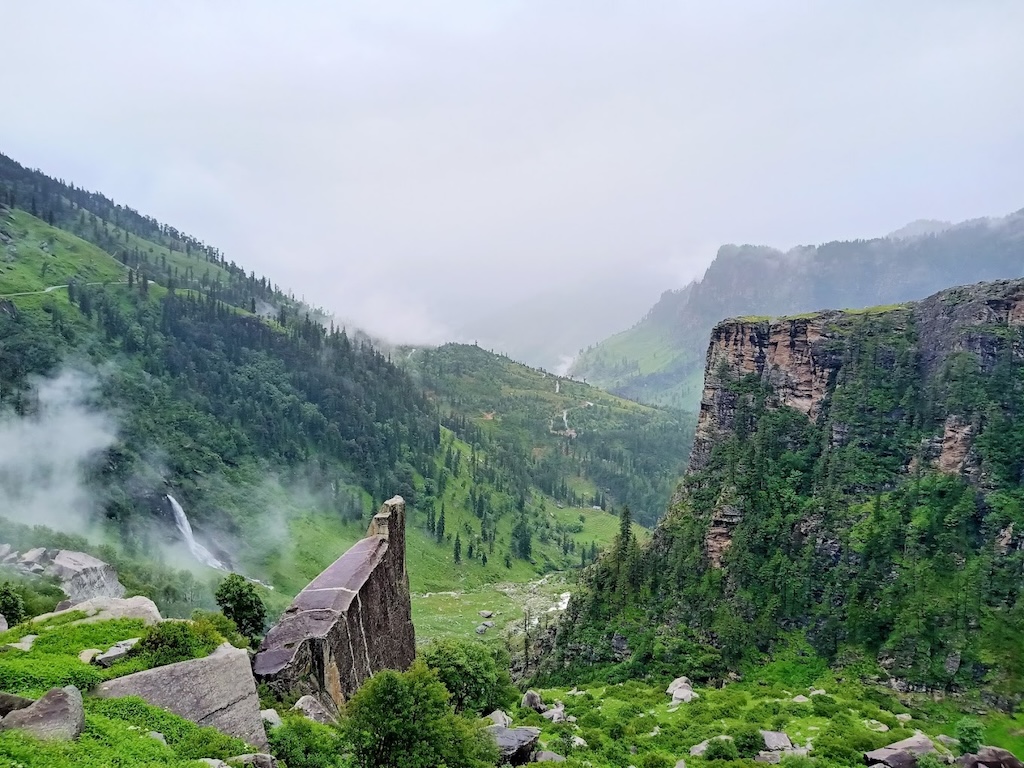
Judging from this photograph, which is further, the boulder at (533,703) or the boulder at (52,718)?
the boulder at (533,703)

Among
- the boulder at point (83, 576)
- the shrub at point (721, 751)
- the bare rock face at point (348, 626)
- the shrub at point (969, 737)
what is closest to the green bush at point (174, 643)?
the bare rock face at point (348, 626)

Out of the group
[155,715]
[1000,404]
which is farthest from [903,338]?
[155,715]

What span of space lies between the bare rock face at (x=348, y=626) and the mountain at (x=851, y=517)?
5663 centimetres

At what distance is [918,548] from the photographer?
88500 mm

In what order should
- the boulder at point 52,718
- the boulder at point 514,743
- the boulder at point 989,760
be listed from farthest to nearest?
the boulder at point 989,760 < the boulder at point 514,743 < the boulder at point 52,718

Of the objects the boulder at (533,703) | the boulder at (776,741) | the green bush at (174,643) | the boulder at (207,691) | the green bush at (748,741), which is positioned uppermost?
the green bush at (174,643)

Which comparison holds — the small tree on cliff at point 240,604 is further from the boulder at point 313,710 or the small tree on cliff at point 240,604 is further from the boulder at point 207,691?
the boulder at point 207,691

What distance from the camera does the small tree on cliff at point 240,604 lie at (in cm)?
4916

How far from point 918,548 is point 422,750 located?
85619 mm

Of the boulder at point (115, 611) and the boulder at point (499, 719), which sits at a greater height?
the boulder at point (115, 611)

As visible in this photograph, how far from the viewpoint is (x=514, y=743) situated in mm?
46469

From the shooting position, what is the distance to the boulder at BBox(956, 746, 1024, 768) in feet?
162

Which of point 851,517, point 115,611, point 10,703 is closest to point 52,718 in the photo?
point 10,703

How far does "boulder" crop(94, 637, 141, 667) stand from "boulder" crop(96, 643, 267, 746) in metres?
1.73
